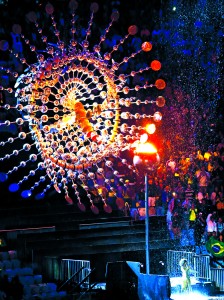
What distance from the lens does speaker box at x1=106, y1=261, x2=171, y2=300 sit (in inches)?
542

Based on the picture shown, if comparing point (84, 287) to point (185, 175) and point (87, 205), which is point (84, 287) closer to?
point (87, 205)

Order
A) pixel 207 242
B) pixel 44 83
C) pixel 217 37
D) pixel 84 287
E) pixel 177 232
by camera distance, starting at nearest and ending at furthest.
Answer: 1. pixel 44 83
2. pixel 84 287
3. pixel 207 242
4. pixel 177 232
5. pixel 217 37

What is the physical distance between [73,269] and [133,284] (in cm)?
156

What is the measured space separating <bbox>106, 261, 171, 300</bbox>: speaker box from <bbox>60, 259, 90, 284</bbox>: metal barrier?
33.6 inches

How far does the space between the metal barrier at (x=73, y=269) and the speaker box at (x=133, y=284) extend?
85cm

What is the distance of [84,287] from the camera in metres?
15.2

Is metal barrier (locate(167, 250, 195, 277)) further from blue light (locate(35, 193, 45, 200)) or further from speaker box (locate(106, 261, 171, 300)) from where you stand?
blue light (locate(35, 193, 45, 200))

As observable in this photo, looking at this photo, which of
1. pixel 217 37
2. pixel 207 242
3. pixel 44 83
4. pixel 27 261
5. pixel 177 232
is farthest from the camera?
pixel 217 37

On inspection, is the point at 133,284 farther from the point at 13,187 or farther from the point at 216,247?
the point at 13,187

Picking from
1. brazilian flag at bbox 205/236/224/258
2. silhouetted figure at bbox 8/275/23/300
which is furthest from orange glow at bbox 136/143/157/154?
brazilian flag at bbox 205/236/224/258

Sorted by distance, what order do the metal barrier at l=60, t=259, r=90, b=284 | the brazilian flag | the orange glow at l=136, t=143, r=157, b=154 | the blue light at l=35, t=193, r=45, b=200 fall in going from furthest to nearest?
the blue light at l=35, t=193, r=45, b=200
the brazilian flag
the metal barrier at l=60, t=259, r=90, b=284
the orange glow at l=136, t=143, r=157, b=154

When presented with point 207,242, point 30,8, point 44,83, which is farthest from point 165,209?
point 44,83

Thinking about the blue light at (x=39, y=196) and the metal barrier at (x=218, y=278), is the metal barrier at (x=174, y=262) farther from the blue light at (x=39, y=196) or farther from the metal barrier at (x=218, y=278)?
the blue light at (x=39, y=196)

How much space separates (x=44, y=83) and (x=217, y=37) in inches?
405
